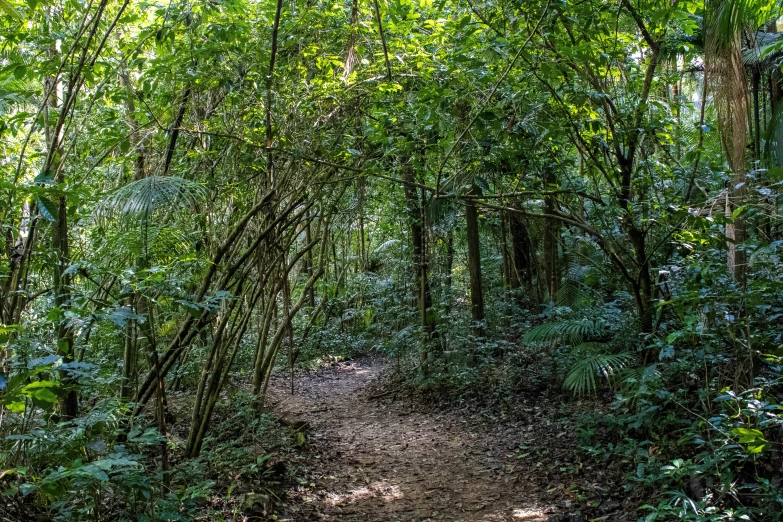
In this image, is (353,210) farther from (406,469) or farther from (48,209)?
(48,209)

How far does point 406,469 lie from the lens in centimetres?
581

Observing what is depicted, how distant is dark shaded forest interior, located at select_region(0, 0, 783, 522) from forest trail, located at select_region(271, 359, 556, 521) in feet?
0.12

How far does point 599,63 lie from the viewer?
5008 millimetres

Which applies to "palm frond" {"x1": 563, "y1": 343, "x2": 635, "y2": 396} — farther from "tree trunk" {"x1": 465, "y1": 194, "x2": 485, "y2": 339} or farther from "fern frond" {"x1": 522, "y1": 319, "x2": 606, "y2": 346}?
"tree trunk" {"x1": 465, "y1": 194, "x2": 485, "y2": 339}

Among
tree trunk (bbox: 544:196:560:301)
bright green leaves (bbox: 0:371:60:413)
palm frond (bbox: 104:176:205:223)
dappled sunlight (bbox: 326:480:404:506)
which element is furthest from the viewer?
tree trunk (bbox: 544:196:560:301)

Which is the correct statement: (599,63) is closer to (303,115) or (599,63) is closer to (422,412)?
(303,115)

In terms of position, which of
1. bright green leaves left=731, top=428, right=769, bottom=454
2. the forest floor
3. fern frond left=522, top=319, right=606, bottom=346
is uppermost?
fern frond left=522, top=319, right=606, bottom=346

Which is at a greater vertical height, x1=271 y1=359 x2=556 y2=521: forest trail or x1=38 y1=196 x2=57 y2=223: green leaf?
x1=38 y1=196 x2=57 y2=223: green leaf

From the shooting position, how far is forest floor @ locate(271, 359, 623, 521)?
4613 millimetres

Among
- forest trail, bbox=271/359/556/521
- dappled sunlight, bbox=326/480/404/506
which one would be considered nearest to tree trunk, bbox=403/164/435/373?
forest trail, bbox=271/359/556/521

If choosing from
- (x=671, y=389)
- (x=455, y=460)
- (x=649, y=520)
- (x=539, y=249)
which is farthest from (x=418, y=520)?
(x=539, y=249)

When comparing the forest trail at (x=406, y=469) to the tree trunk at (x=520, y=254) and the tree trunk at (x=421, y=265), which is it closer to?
the tree trunk at (x=421, y=265)

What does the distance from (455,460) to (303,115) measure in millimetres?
3845

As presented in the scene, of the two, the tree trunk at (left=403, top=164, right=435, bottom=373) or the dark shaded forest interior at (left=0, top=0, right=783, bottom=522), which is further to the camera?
the tree trunk at (left=403, top=164, right=435, bottom=373)
